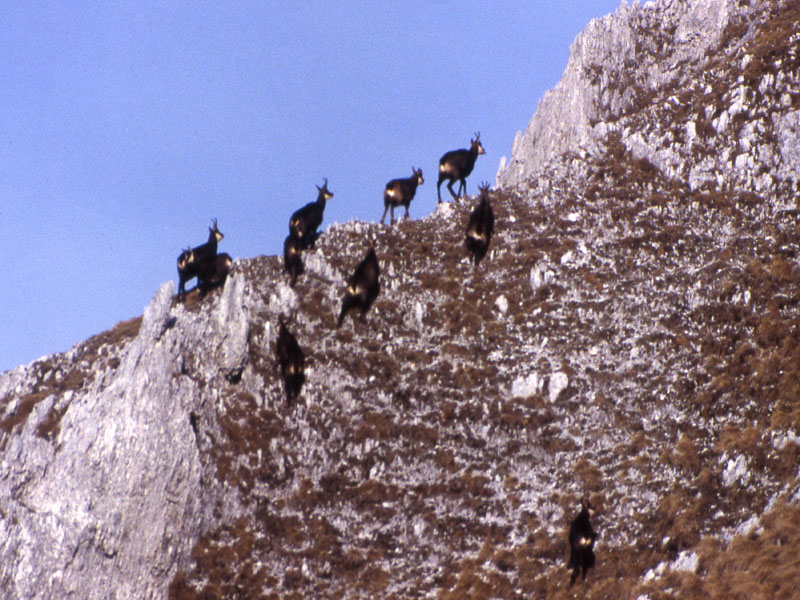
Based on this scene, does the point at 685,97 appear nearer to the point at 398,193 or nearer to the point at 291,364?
the point at 398,193

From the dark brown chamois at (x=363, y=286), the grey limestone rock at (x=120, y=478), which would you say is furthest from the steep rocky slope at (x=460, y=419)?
the dark brown chamois at (x=363, y=286)

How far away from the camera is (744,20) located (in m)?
46.0

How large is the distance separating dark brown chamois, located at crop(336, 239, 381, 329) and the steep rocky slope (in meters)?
0.65

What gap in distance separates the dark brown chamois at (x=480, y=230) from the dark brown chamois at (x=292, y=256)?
7.38 meters

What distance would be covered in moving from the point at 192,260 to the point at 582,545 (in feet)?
62.2

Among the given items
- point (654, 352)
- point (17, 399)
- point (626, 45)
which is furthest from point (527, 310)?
point (626, 45)

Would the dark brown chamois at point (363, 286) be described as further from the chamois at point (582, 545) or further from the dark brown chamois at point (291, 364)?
the chamois at point (582, 545)

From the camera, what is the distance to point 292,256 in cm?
3203

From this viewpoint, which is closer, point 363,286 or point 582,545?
point 582,545

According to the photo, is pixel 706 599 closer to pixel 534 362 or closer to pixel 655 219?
pixel 534 362

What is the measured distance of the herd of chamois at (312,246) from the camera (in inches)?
1140

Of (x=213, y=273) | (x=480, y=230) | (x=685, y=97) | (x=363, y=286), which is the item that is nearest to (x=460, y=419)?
(x=363, y=286)

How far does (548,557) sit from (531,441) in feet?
14.6

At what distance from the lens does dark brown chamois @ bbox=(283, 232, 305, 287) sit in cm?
3194
